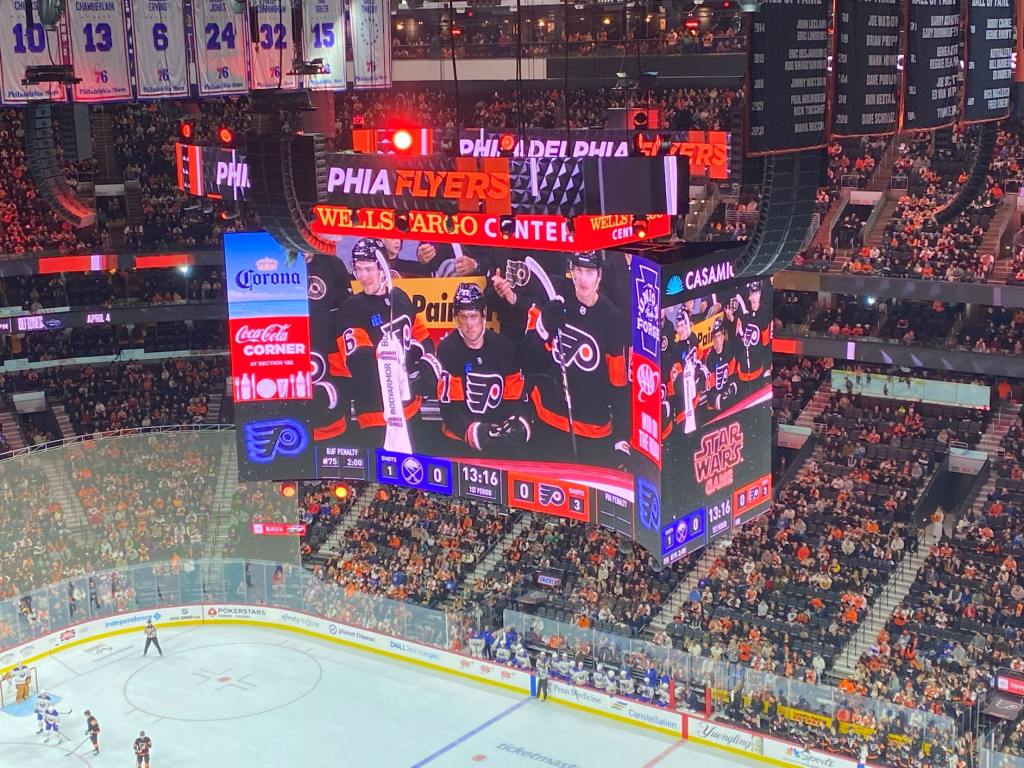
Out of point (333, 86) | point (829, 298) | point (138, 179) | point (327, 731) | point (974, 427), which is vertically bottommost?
point (327, 731)

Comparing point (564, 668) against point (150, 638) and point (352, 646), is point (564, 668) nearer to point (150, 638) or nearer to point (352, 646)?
point (352, 646)

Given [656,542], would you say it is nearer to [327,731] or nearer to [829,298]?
[327,731]

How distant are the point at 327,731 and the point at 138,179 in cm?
1676

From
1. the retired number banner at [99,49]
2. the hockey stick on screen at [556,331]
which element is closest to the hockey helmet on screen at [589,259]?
the hockey stick on screen at [556,331]

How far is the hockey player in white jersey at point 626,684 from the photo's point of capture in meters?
25.5

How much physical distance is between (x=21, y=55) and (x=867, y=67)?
1646 centimetres

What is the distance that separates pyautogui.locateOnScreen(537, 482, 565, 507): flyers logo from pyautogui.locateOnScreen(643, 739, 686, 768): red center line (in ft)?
14.7

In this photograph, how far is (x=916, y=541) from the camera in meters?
27.0

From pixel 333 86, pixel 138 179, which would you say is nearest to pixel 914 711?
pixel 333 86

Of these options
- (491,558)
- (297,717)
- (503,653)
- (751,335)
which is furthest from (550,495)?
(297,717)

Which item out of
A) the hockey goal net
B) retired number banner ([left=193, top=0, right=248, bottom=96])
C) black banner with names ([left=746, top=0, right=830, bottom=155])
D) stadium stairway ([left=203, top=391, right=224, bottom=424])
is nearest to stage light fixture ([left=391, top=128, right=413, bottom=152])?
retired number banner ([left=193, top=0, right=248, bottom=96])

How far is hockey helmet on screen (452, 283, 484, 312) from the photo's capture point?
23812 mm

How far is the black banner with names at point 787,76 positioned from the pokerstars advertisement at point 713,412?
6709 mm

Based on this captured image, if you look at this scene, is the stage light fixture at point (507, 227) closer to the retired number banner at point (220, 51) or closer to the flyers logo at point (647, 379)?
the flyers logo at point (647, 379)
